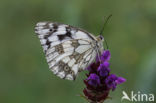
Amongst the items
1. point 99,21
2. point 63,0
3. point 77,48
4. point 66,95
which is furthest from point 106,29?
point 77,48

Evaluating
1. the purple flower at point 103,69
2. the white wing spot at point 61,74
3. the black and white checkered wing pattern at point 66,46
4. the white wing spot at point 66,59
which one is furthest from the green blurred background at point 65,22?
the purple flower at point 103,69

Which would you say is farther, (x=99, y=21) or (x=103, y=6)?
(x=103, y=6)

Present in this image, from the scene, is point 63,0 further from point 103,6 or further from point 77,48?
point 77,48

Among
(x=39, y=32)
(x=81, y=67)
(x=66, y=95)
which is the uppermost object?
(x=39, y=32)

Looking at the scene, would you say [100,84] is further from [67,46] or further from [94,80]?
[67,46]

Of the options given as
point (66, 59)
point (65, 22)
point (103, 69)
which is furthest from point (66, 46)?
point (65, 22)

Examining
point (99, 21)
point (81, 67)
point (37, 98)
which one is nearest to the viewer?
point (81, 67)
